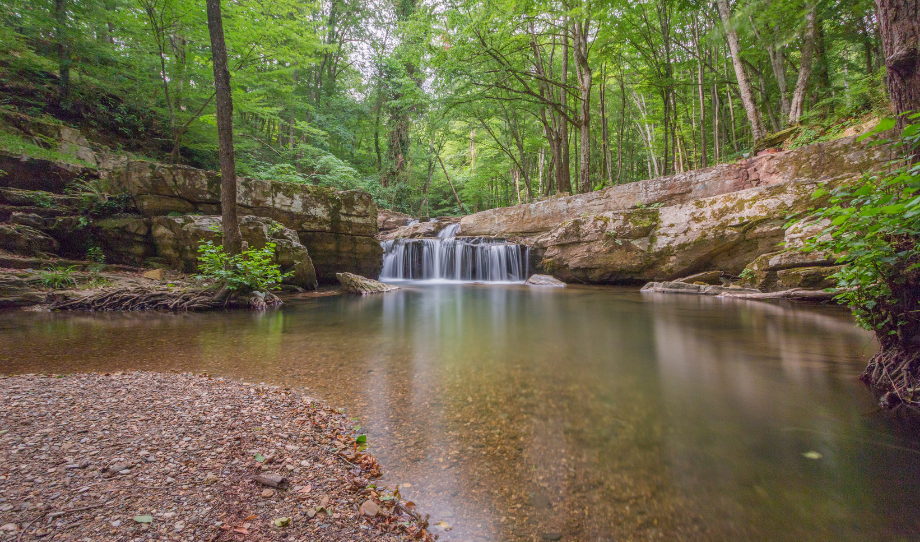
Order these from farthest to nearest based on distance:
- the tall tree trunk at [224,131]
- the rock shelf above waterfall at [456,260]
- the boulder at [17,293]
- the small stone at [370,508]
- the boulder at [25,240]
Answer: the rock shelf above waterfall at [456,260] → the boulder at [25,240] → the tall tree trunk at [224,131] → the boulder at [17,293] → the small stone at [370,508]

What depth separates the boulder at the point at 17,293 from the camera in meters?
5.53

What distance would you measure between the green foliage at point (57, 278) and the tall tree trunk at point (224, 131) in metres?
2.79

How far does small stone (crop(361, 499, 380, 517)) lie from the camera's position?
1194mm

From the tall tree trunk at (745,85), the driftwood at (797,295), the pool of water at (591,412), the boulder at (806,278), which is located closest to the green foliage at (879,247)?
the pool of water at (591,412)

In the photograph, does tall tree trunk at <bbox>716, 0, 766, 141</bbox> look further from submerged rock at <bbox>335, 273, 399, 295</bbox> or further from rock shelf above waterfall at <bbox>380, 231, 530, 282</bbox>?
submerged rock at <bbox>335, 273, 399, 295</bbox>

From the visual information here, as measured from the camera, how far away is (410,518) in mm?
1247

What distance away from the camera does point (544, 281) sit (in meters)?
11.4

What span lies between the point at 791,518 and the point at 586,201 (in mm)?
11356

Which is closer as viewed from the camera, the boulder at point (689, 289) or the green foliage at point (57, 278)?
the green foliage at point (57, 278)

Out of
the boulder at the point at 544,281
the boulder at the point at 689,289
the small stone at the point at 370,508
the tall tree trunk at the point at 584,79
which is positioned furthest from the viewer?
the tall tree trunk at the point at 584,79

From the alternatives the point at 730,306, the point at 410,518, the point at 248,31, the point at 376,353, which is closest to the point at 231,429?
the point at 410,518

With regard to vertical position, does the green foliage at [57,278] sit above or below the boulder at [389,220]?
below

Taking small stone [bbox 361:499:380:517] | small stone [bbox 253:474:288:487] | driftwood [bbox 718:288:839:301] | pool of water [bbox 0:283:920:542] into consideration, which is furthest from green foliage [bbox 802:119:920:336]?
driftwood [bbox 718:288:839:301]

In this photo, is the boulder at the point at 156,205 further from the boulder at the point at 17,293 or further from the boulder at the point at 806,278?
the boulder at the point at 806,278
